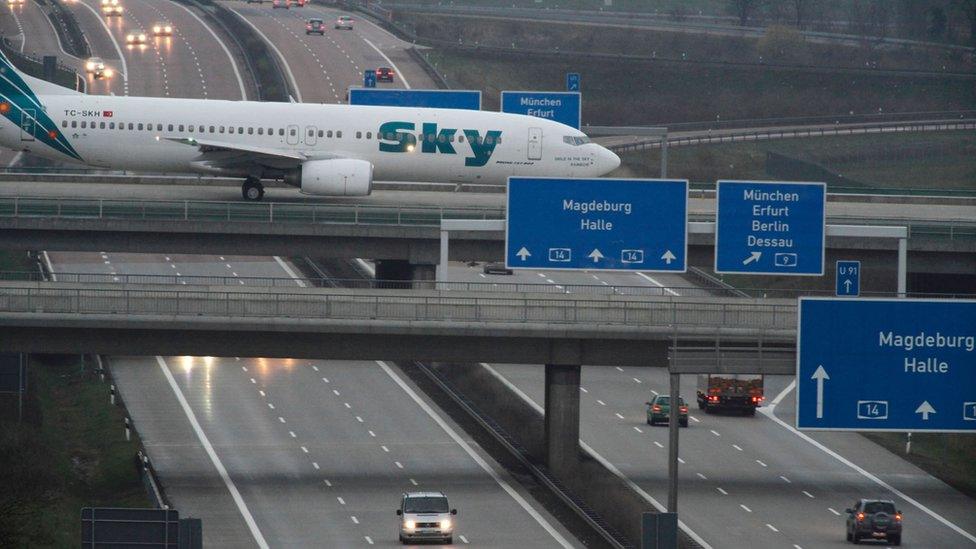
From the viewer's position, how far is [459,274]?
4077 inches

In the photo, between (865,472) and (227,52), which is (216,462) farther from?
(227,52)

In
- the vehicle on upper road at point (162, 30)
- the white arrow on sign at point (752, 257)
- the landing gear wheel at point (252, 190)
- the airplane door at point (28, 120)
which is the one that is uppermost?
the vehicle on upper road at point (162, 30)

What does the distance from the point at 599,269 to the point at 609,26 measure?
137 meters

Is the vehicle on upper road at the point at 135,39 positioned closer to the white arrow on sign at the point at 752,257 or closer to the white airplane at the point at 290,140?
the white airplane at the point at 290,140

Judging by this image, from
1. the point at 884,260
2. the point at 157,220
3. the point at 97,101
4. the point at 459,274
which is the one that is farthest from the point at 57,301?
the point at 459,274

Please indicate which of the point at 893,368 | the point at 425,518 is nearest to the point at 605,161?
the point at 425,518

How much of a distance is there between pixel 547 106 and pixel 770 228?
30197mm

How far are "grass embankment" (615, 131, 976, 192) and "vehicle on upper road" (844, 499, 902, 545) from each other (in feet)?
258

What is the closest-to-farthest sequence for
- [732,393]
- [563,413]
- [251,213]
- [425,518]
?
1. [425,518]
2. [563,413]
3. [251,213]
4. [732,393]

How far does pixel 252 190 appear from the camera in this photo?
79438 millimetres

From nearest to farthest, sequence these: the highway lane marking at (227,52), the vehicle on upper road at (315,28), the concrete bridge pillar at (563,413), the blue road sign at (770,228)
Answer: the blue road sign at (770,228) → the concrete bridge pillar at (563,413) → the highway lane marking at (227,52) → the vehicle on upper road at (315,28)

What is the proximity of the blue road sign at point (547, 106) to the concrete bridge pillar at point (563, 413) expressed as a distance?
92.4 feet

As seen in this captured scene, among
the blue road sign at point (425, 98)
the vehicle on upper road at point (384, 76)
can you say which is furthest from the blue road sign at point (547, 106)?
the vehicle on upper road at point (384, 76)

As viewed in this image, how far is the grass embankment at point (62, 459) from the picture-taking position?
55438 millimetres
